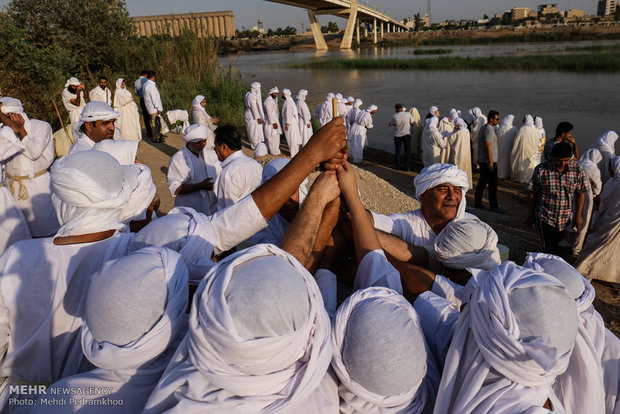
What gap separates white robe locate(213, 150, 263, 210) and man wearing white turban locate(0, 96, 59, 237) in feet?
5.03

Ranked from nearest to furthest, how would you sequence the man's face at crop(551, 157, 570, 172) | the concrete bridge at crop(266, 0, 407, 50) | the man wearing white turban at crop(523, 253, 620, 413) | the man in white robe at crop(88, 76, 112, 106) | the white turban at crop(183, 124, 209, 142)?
the man wearing white turban at crop(523, 253, 620, 413) < the white turban at crop(183, 124, 209, 142) < the man's face at crop(551, 157, 570, 172) < the man in white robe at crop(88, 76, 112, 106) < the concrete bridge at crop(266, 0, 407, 50)

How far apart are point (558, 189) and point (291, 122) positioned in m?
7.92

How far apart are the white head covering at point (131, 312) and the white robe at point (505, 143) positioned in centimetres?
990

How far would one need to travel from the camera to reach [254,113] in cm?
1121

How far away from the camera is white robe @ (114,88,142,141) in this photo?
343 inches

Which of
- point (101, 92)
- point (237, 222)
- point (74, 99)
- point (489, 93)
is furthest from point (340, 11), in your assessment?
point (237, 222)

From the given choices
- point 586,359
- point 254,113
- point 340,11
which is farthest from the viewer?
point 340,11

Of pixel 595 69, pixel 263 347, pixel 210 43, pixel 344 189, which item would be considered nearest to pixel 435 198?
pixel 344 189

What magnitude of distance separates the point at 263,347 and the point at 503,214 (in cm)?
765

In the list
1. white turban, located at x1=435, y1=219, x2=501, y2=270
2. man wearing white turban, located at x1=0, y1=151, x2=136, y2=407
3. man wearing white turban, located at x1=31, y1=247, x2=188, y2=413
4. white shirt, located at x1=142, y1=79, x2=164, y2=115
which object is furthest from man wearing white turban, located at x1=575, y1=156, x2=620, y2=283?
white shirt, located at x1=142, y1=79, x2=164, y2=115

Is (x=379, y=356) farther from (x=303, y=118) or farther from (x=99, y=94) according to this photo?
(x=303, y=118)

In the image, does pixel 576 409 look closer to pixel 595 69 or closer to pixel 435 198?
pixel 435 198

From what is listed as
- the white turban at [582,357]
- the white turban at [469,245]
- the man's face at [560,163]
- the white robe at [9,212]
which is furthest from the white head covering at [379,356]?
the man's face at [560,163]

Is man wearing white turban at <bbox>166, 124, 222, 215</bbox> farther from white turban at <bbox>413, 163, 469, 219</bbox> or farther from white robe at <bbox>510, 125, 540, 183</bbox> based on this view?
white robe at <bbox>510, 125, 540, 183</bbox>
